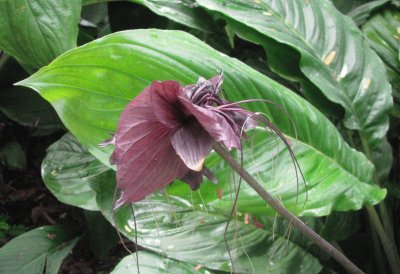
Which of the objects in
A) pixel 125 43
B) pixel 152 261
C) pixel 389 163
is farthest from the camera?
pixel 389 163

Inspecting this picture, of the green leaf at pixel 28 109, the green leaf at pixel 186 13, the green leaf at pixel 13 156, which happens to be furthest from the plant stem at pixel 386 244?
the green leaf at pixel 13 156

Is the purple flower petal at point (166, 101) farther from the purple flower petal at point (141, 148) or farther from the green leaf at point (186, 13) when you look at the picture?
the green leaf at point (186, 13)

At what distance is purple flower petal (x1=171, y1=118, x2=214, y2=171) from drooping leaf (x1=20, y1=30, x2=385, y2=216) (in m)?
0.27

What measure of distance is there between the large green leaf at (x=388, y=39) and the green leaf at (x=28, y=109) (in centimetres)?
92

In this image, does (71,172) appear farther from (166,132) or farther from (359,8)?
(359,8)

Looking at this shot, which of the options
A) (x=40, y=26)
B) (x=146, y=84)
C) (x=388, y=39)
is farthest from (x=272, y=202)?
(x=388, y=39)

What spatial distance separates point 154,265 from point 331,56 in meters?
0.62

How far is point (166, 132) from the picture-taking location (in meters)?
0.48

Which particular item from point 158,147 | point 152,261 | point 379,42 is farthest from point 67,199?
point 379,42

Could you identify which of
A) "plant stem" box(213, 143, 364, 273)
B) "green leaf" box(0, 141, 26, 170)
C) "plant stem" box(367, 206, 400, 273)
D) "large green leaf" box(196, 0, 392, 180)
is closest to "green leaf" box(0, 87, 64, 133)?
"green leaf" box(0, 141, 26, 170)

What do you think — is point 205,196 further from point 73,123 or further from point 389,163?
point 389,163

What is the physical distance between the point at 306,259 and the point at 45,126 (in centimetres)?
86

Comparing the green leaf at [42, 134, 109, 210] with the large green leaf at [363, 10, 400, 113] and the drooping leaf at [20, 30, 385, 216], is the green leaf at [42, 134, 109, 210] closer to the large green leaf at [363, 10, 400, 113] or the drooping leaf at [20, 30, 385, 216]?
the drooping leaf at [20, 30, 385, 216]

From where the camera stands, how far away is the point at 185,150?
1.51 ft
